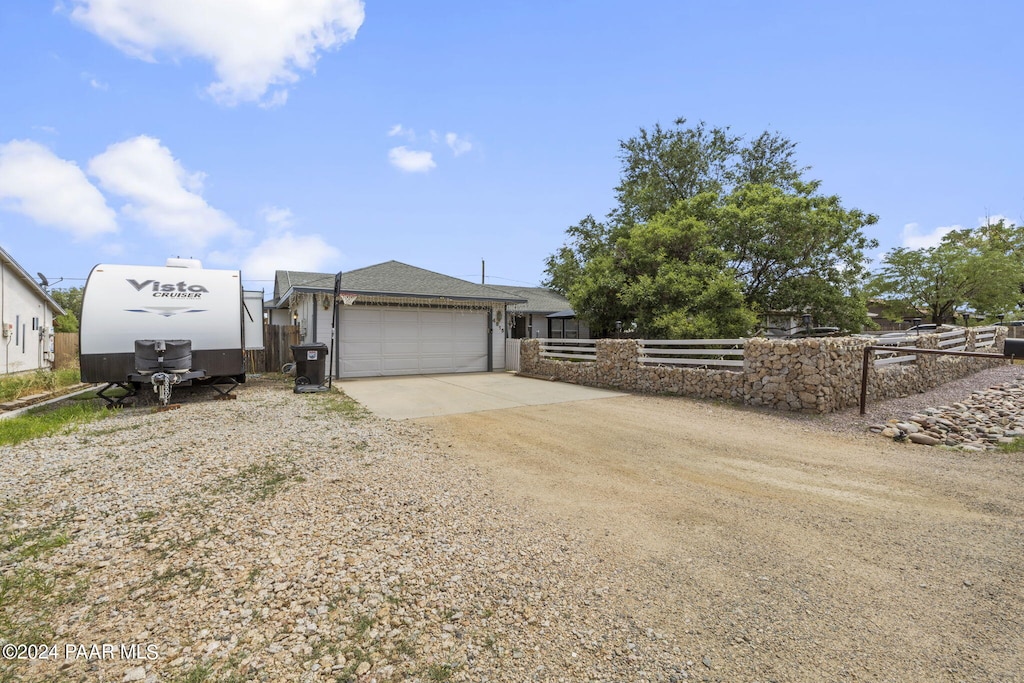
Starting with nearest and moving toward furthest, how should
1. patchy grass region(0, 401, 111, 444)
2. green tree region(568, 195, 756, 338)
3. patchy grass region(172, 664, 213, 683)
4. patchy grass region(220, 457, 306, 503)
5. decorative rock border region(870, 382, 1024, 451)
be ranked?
patchy grass region(172, 664, 213, 683) → patchy grass region(220, 457, 306, 503) → patchy grass region(0, 401, 111, 444) → decorative rock border region(870, 382, 1024, 451) → green tree region(568, 195, 756, 338)

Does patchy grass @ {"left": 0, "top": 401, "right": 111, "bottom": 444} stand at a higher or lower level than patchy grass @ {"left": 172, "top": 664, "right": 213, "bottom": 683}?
higher

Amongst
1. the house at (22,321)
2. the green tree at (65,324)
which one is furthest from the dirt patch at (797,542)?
the green tree at (65,324)

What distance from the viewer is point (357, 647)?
6.99 feet

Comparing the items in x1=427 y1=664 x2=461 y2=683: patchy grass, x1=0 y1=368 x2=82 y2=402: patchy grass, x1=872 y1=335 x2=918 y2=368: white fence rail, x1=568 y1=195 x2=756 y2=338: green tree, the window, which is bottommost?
x1=427 y1=664 x2=461 y2=683: patchy grass

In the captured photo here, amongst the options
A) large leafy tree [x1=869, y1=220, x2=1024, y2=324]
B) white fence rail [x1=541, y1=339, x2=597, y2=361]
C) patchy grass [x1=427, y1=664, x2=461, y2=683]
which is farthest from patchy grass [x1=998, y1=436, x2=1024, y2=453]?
large leafy tree [x1=869, y1=220, x2=1024, y2=324]

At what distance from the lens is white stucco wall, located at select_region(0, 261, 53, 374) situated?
47.3 feet

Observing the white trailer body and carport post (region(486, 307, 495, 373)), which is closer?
the white trailer body

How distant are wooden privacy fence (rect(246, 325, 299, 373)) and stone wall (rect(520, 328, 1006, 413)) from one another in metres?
9.42

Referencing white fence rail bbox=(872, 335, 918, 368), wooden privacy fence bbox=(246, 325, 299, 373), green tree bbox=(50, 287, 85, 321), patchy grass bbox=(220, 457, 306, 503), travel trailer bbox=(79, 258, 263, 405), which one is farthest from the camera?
green tree bbox=(50, 287, 85, 321)

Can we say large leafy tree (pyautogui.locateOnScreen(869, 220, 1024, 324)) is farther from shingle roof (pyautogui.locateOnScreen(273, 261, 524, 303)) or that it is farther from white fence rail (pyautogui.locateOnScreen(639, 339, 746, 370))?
shingle roof (pyautogui.locateOnScreen(273, 261, 524, 303))

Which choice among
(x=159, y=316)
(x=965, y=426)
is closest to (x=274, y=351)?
(x=159, y=316)

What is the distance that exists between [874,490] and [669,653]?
3.55m

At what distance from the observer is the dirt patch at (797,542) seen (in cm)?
215

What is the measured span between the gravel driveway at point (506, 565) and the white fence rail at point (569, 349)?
720 cm
